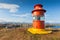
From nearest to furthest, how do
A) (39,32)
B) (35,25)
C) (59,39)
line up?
(59,39), (39,32), (35,25)

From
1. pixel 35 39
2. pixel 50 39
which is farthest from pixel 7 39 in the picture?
pixel 50 39

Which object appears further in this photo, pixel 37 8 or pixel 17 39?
pixel 37 8

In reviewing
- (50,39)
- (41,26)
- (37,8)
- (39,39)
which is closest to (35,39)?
(39,39)

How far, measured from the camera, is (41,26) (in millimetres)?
14211

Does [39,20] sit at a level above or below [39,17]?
below

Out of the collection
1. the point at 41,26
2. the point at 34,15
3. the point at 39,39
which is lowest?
the point at 39,39

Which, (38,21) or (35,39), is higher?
(38,21)

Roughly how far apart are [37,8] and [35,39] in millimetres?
4488

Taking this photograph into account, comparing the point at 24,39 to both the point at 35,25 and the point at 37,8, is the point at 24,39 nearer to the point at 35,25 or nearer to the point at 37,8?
the point at 35,25

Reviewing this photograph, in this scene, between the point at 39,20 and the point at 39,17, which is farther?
the point at 39,17

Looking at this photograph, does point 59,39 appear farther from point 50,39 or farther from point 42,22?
point 42,22

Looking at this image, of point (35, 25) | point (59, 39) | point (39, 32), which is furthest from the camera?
point (35, 25)

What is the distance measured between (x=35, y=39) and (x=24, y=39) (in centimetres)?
89

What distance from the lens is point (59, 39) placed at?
10.9 meters
